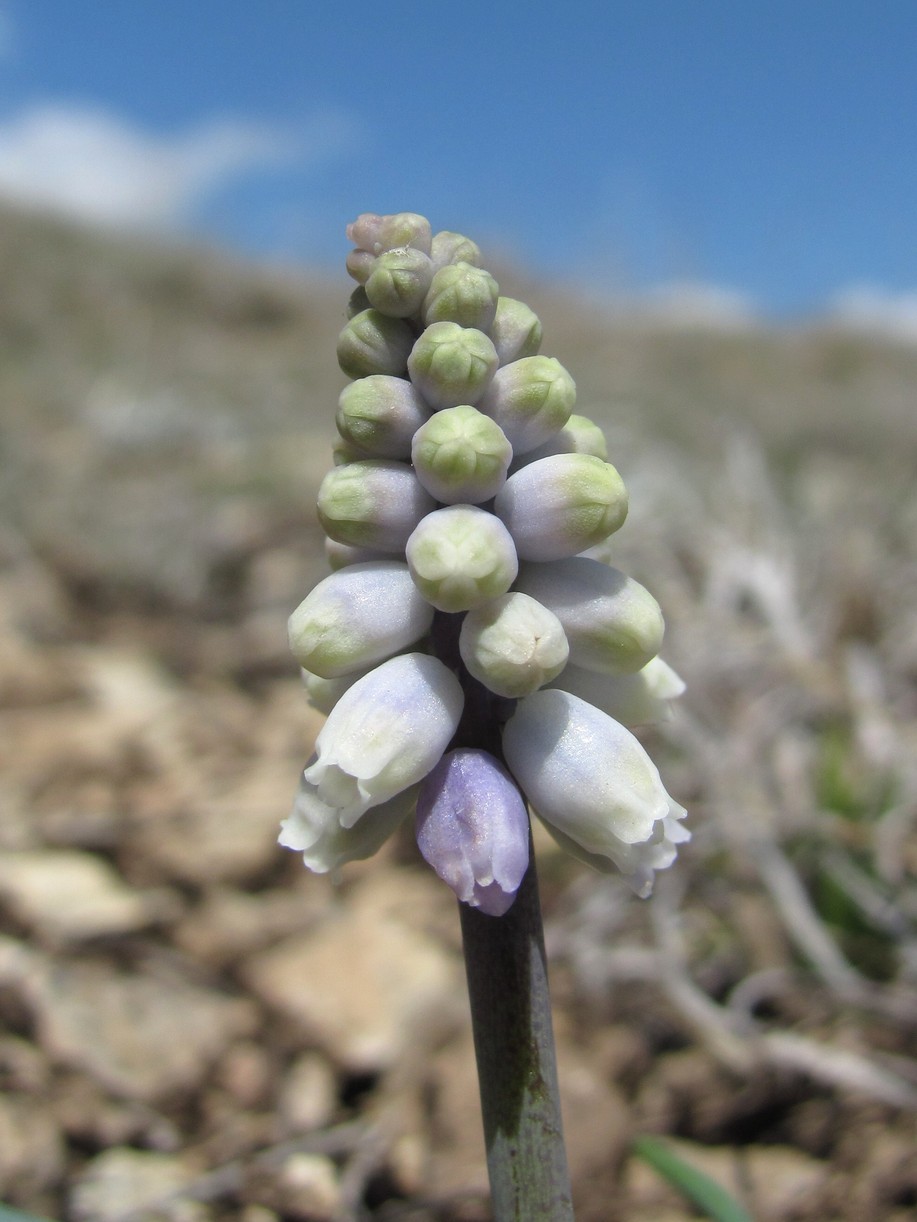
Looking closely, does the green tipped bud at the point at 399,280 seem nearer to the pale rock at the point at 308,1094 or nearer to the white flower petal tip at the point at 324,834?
the white flower petal tip at the point at 324,834

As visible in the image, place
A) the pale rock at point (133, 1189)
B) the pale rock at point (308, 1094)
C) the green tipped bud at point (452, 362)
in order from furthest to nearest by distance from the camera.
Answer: the pale rock at point (308, 1094) < the pale rock at point (133, 1189) < the green tipped bud at point (452, 362)

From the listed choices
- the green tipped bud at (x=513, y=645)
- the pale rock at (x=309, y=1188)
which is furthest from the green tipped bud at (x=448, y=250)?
the pale rock at (x=309, y=1188)

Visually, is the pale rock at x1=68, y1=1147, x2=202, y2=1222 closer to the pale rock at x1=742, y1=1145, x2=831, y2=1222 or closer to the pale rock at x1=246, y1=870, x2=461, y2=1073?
the pale rock at x1=246, y1=870, x2=461, y2=1073

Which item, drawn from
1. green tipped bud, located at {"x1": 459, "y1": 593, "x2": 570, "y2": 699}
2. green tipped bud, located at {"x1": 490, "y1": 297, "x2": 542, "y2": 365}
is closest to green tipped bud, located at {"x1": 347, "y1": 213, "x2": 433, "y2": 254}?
green tipped bud, located at {"x1": 490, "y1": 297, "x2": 542, "y2": 365}

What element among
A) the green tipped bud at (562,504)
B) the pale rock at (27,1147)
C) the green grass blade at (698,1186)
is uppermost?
the green tipped bud at (562,504)

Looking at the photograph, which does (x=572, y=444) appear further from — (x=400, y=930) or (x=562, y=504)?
(x=400, y=930)

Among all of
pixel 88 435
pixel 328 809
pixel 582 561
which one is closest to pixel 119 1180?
pixel 328 809

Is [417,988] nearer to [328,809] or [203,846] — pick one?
[203,846]

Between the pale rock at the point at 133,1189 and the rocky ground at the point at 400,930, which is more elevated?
the rocky ground at the point at 400,930
